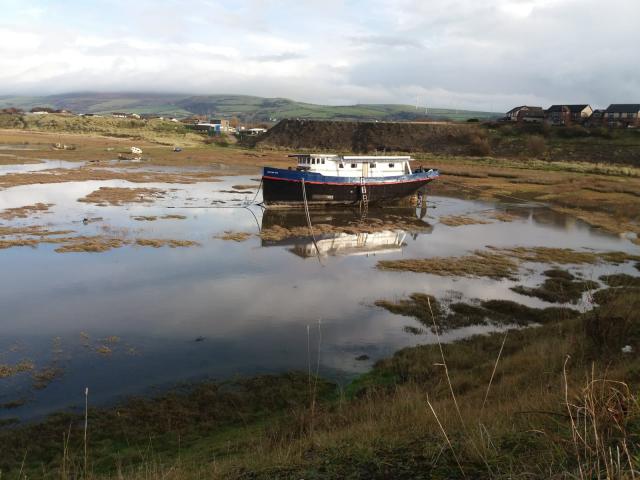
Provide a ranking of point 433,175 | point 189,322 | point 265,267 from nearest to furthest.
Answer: point 189,322 < point 265,267 < point 433,175

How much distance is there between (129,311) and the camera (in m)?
14.8

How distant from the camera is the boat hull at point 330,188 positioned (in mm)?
33969

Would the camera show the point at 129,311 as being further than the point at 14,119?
No

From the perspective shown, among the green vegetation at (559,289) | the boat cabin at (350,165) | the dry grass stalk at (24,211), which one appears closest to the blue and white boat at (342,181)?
the boat cabin at (350,165)

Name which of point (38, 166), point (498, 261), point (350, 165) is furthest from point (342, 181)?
point (38, 166)

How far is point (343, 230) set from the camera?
2909cm

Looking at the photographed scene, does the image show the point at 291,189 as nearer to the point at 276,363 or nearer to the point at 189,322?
the point at 189,322

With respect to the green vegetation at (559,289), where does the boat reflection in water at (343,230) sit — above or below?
below

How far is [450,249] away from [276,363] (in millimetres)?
15303

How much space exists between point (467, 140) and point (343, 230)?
200 ft

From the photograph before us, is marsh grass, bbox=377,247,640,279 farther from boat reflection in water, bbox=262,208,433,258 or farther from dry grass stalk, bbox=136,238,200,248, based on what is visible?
dry grass stalk, bbox=136,238,200,248

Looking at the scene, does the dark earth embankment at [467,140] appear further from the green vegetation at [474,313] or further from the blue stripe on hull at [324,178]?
the green vegetation at [474,313]

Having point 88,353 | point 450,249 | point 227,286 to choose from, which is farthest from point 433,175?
point 88,353

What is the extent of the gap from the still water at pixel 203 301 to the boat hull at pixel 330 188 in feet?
16.3
